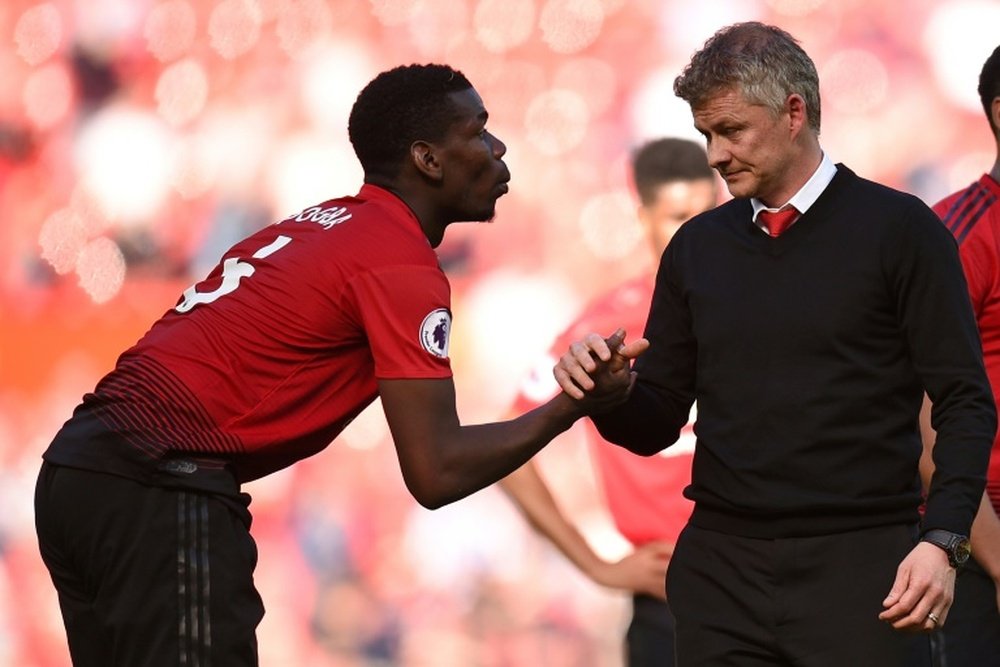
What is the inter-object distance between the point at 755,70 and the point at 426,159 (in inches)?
26.6

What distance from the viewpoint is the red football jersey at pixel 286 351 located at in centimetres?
312

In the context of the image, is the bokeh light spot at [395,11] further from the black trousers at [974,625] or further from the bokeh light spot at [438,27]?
the black trousers at [974,625]

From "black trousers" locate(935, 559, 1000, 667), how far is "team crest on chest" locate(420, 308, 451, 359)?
4.23 ft

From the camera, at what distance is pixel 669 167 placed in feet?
15.8

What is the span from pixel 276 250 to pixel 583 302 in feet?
7.19

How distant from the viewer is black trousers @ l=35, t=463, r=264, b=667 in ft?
10.00

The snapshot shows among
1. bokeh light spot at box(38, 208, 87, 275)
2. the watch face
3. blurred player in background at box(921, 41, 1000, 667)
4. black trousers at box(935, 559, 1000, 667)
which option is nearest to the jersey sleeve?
the watch face

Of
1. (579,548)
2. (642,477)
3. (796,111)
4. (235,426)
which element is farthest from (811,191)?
(579,548)

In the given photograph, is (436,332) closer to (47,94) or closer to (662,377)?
(662,377)

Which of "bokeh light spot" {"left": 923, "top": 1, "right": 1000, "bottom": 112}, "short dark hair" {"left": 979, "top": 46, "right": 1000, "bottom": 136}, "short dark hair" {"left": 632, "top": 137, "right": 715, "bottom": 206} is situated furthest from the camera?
"bokeh light spot" {"left": 923, "top": 1, "right": 1000, "bottom": 112}

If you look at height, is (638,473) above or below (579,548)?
above

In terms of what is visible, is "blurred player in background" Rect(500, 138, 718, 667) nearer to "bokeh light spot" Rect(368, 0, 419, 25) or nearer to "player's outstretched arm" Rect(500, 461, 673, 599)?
"player's outstretched arm" Rect(500, 461, 673, 599)

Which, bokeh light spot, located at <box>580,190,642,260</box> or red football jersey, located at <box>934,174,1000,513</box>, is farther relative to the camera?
bokeh light spot, located at <box>580,190,642,260</box>

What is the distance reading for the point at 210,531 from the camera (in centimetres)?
308
